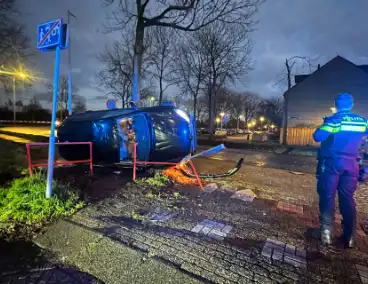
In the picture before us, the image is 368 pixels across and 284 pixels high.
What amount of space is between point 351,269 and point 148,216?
2697 mm

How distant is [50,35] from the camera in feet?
11.8

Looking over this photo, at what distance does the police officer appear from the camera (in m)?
2.85

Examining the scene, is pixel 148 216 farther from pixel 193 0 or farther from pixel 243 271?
pixel 193 0

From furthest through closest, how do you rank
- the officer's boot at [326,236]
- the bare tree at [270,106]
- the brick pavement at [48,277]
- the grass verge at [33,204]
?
1. the bare tree at [270,106]
2. the grass verge at [33,204]
3. the officer's boot at [326,236]
4. the brick pavement at [48,277]

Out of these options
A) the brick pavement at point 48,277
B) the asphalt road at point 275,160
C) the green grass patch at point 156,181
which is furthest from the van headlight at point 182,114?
the brick pavement at point 48,277

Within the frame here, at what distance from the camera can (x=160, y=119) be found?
6750mm

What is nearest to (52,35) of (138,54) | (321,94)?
(138,54)

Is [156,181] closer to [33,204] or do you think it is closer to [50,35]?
[33,204]

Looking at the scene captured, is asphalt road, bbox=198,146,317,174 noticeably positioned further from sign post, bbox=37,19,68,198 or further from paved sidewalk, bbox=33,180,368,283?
sign post, bbox=37,19,68,198

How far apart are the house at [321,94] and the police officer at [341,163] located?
2321 centimetres

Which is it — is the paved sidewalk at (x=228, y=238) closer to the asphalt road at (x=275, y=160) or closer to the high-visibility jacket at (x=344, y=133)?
the high-visibility jacket at (x=344, y=133)

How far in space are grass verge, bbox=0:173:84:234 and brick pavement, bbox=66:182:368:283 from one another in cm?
37

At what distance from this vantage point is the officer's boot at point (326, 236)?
2963mm

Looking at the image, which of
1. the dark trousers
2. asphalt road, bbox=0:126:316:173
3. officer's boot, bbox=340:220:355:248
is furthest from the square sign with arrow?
asphalt road, bbox=0:126:316:173
